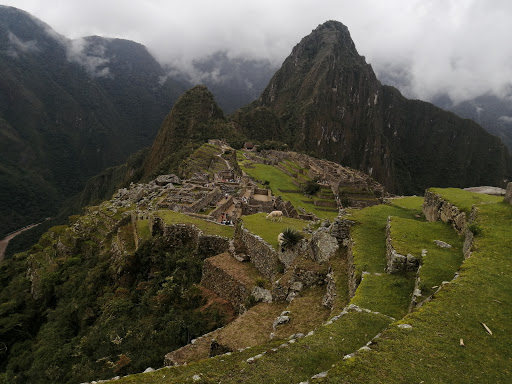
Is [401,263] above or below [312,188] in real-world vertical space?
below

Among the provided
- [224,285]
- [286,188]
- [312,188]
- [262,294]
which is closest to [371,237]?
[262,294]

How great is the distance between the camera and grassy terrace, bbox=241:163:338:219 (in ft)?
152

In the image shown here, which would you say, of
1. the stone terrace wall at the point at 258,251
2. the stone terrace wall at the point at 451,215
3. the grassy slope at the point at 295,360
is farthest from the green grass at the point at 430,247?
the stone terrace wall at the point at 258,251

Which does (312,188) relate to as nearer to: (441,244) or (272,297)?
(272,297)

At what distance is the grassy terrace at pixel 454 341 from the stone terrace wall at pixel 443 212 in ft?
10.2

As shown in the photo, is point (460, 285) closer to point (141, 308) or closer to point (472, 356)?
point (472, 356)

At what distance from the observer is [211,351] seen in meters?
7.97

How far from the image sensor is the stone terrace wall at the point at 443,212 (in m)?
9.20

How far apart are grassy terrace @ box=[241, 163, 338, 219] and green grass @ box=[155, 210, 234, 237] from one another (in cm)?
2612

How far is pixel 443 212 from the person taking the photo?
10.5 m

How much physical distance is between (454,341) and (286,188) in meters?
51.5

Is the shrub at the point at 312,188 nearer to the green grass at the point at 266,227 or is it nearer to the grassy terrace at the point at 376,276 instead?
the green grass at the point at 266,227

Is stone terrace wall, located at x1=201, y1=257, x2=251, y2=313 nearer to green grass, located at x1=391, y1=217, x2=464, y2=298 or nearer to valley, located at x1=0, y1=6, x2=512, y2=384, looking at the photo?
valley, located at x1=0, y1=6, x2=512, y2=384

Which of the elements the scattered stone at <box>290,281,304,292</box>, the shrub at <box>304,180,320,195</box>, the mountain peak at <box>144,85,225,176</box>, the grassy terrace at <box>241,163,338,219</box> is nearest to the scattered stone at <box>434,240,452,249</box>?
the scattered stone at <box>290,281,304,292</box>
